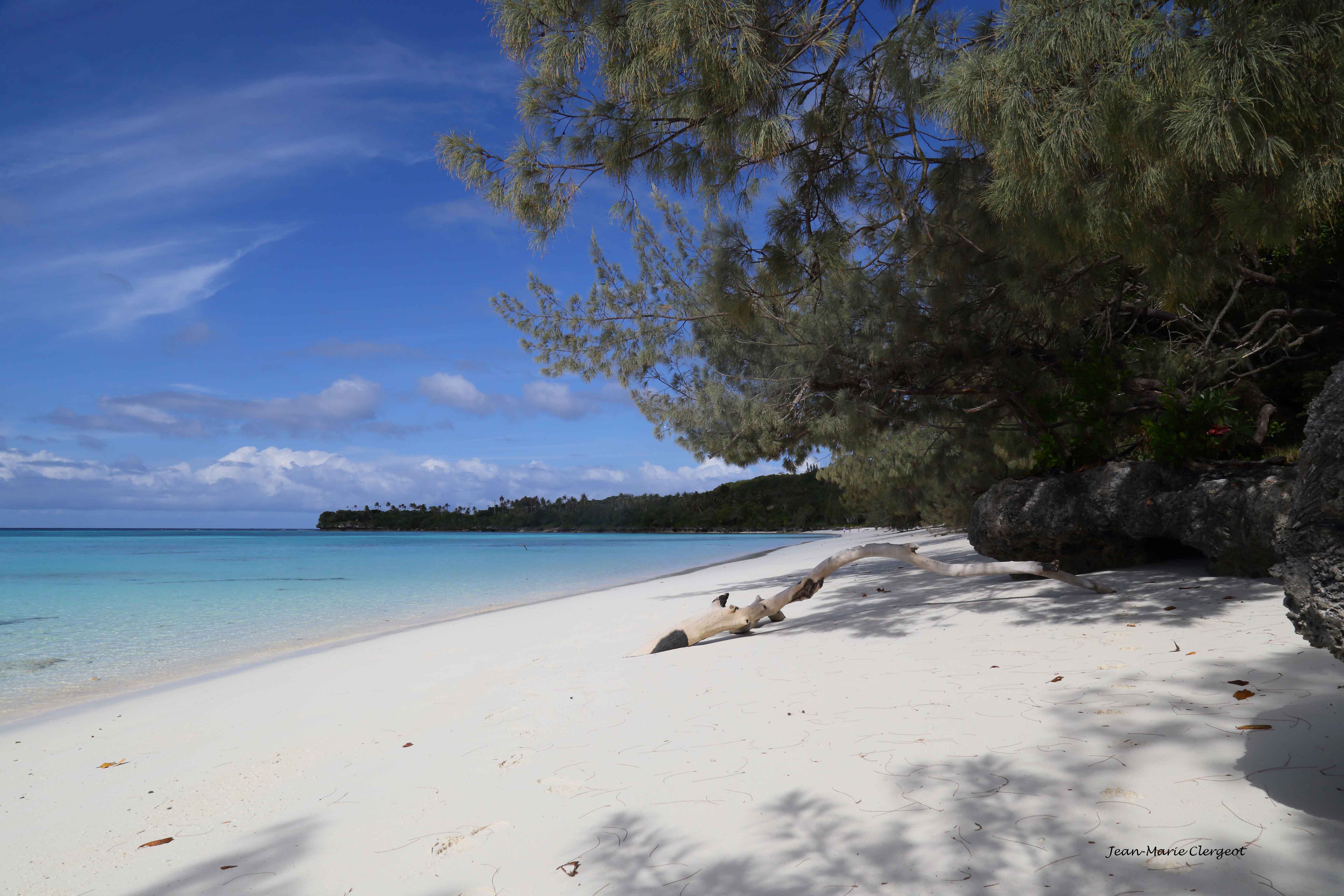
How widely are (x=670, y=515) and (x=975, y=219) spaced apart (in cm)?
6018

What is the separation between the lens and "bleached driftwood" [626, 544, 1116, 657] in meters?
4.90

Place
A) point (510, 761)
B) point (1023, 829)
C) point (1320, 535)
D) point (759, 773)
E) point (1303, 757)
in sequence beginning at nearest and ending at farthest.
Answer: point (1320, 535), point (1023, 829), point (1303, 757), point (759, 773), point (510, 761)

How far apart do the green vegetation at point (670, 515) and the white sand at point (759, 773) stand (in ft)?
112

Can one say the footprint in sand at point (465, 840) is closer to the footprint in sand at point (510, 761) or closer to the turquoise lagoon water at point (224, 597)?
the footprint in sand at point (510, 761)

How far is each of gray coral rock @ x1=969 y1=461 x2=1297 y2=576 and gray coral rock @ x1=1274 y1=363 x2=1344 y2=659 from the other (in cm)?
334

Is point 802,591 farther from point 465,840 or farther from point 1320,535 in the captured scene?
point 1320,535

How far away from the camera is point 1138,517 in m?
5.47

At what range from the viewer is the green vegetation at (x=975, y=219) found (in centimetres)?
256

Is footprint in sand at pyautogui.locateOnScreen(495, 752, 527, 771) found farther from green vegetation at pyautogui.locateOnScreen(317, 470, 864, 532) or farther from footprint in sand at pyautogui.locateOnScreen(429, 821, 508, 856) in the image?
green vegetation at pyautogui.locateOnScreen(317, 470, 864, 532)

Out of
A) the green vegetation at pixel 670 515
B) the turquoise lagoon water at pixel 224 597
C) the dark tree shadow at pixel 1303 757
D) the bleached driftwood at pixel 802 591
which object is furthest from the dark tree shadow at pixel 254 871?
the green vegetation at pixel 670 515

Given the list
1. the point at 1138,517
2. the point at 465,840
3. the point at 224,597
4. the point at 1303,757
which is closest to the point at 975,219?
the point at 1138,517

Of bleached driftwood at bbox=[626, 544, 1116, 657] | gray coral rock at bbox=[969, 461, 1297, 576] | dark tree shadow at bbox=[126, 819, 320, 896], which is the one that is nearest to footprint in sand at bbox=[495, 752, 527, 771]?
dark tree shadow at bbox=[126, 819, 320, 896]

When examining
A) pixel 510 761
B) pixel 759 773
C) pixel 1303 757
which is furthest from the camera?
pixel 510 761

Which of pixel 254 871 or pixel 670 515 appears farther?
pixel 670 515
